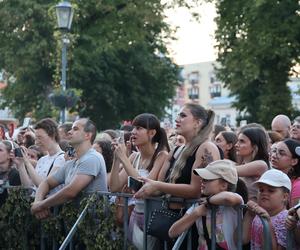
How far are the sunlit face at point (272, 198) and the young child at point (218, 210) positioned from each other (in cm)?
24

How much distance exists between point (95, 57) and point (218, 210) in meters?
29.6

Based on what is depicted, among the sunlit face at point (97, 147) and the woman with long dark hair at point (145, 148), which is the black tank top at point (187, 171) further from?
the sunlit face at point (97, 147)

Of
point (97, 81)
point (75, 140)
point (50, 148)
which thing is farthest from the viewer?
point (97, 81)

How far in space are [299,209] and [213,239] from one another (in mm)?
780

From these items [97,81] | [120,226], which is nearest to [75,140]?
[120,226]

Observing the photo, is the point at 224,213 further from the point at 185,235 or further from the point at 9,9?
the point at 9,9

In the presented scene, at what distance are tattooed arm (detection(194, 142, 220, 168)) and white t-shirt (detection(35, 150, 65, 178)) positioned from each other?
2359 mm

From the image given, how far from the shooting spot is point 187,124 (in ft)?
18.5

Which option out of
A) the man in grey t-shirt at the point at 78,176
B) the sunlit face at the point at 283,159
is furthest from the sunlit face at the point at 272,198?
the man in grey t-shirt at the point at 78,176

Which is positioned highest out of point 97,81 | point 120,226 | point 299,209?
point 97,81

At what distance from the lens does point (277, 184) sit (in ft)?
15.5

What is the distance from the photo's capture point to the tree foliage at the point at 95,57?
32125mm

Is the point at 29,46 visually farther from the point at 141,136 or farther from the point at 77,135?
the point at 141,136

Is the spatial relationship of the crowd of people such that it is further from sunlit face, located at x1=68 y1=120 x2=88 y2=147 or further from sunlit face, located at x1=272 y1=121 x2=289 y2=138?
sunlit face, located at x1=272 y1=121 x2=289 y2=138
